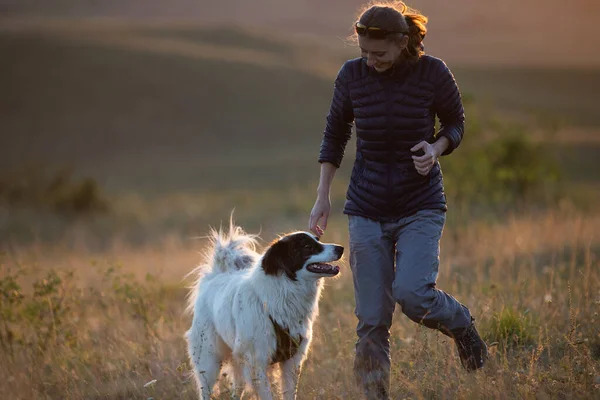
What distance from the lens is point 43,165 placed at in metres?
32.3

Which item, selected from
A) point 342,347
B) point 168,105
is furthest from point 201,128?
point 342,347

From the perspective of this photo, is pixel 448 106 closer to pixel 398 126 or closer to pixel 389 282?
pixel 398 126

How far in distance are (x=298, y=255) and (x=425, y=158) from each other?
1404 mm

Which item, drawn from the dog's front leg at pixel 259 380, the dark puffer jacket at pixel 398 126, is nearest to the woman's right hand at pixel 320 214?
the dark puffer jacket at pixel 398 126

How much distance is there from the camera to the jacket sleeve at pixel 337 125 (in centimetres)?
534

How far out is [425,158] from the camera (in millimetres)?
4805

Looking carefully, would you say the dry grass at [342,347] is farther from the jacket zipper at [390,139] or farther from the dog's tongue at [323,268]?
the jacket zipper at [390,139]

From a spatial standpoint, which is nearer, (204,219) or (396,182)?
(396,182)

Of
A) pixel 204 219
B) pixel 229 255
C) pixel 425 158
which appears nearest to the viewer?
pixel 425 158

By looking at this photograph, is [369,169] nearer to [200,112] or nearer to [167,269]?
[167,269]

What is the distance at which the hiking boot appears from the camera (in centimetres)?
527

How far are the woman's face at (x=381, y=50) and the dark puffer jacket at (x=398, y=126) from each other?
0.13 metres

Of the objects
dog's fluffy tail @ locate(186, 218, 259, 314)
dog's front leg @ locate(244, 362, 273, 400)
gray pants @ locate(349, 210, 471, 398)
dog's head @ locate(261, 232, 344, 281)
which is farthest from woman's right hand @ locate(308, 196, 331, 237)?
dog's front leg @ locate(244, 362, 273, 400)

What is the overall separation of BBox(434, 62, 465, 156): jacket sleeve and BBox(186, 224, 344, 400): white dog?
1232 millimetres
